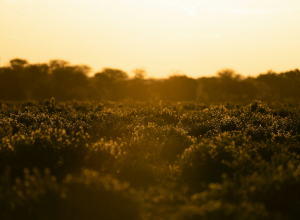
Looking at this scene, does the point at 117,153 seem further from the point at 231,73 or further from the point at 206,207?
the point at 231,73

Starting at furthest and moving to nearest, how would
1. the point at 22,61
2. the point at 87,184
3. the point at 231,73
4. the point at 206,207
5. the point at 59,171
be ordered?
the point at 231,73, the point at 22,61, the point at 59,171, the point at 87,184, the point at 206,207

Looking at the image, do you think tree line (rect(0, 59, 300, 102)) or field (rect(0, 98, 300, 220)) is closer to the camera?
field (rect(0, 98, 300, 220))

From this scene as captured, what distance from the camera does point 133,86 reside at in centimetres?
A: 7912

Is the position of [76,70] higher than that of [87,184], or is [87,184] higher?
[76,70]

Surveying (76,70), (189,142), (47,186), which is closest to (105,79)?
(76,70)

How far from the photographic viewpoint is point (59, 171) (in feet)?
28.0

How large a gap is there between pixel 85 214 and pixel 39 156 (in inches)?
160

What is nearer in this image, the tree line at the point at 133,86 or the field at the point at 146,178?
the field at the point at 146,178

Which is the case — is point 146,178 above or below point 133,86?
below

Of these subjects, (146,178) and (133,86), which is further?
(133,86)

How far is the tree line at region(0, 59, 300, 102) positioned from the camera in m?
63.2

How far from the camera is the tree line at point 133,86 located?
63.2 m

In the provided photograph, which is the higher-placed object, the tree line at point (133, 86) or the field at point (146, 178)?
the tree line at point (133, 86)

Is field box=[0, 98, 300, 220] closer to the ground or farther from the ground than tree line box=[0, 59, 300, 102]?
closer to the ground
